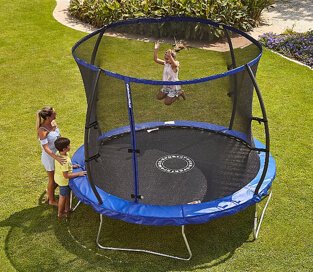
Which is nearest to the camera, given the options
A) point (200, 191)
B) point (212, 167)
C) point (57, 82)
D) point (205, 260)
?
point (205, 260)

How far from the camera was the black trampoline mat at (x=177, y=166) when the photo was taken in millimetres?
6152

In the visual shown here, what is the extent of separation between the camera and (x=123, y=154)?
22.4 feet

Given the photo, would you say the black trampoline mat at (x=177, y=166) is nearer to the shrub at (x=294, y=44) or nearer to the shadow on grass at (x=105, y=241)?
the shadow on grass at (x=105, y=241)

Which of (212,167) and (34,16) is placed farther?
(34,16)

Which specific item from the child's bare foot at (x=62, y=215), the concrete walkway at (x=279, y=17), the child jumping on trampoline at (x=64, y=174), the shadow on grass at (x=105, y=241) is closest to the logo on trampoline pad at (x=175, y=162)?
the shadow on grass at (x=105, y=241)

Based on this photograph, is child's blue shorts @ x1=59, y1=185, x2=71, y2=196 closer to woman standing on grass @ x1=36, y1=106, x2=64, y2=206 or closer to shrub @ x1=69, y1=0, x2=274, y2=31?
woman standing on grass @ x1=36, y1=106, x2=64, y2=206

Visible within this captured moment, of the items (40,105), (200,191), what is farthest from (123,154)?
(40,105)

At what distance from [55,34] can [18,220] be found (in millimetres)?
7104

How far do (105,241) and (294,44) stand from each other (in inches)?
285

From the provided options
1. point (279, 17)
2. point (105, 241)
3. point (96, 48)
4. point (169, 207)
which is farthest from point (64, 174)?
point (279, 17)

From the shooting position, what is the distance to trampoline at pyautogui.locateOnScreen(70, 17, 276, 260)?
5.64 meters

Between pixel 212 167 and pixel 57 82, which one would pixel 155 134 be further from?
pixel 57 82

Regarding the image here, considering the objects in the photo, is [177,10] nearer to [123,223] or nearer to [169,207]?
[123,223]

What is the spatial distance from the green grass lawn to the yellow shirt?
490 millimetres
